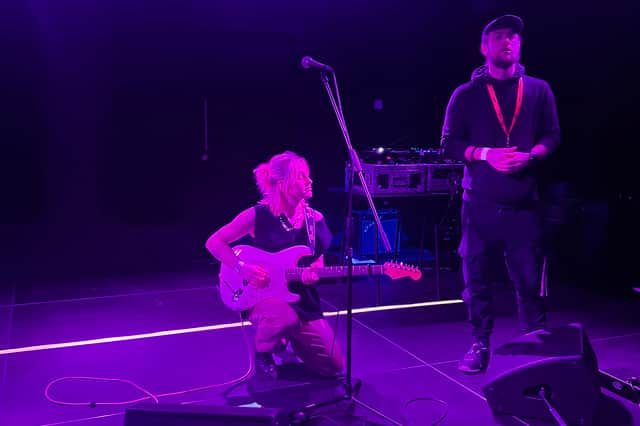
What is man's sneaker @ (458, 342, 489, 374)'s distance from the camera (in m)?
3.65

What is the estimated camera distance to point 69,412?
312 cm

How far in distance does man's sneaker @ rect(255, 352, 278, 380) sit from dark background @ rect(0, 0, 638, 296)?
3.60 m

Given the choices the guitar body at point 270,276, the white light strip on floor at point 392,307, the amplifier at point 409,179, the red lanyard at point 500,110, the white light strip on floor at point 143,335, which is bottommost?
the white light strip on floor at point 143,335

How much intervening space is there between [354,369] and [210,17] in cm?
552

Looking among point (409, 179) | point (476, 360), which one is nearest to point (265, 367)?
point (476, 360)

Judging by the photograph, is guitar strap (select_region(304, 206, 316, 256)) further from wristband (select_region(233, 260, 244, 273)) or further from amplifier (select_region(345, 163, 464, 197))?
amplifier (select_region(345, 163, 464, 197))

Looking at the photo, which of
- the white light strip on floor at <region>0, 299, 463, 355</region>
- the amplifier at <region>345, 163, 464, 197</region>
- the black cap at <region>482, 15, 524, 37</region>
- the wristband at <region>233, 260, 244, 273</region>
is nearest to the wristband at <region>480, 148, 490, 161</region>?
the black cap at <region>482, 15, 524, 37</region>

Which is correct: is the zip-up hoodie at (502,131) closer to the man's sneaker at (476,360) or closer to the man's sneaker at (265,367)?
the man's sneaker at (476,360)

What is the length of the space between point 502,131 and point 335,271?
4.35 feet

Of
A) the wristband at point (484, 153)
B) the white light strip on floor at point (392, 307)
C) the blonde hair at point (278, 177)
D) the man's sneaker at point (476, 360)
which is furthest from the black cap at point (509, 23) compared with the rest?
the white light strip on floor at point (392, 307)

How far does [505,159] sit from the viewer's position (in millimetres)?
3324

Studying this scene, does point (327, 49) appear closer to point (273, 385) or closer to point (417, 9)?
point (417, 9)

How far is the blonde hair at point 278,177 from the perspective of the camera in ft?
11.4

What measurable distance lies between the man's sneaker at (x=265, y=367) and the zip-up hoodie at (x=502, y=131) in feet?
5.27
